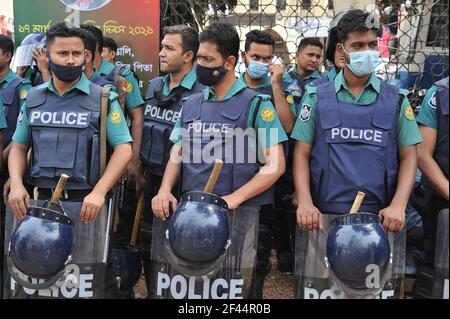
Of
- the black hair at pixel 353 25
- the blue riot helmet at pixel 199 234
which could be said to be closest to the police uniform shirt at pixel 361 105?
the black hair at pixel 353 25

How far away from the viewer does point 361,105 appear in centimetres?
294

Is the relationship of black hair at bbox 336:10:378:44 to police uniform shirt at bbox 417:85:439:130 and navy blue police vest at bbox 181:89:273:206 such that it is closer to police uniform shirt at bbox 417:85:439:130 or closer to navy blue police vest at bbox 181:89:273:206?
police uniform shirt at bbox 417:85:439:130

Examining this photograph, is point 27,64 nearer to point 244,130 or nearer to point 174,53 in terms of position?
point 174,53

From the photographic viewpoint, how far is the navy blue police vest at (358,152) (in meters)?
2.89

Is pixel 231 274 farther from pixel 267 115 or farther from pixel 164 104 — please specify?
pixel 164 104

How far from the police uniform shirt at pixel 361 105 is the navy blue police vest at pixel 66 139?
1.07 m

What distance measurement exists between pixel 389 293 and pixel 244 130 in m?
1.07

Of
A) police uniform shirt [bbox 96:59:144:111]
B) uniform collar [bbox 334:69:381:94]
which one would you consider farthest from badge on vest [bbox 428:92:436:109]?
police uniform shirt [bbox 96:59:144:111]

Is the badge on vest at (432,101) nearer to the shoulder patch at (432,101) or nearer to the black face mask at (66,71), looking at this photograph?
the shoulder patch at (432,101)

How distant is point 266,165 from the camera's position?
304cm

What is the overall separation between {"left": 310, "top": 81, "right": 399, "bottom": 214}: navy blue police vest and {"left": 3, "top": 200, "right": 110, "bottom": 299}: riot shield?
1.17 m

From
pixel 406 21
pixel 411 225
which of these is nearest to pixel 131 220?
pixel 411 225

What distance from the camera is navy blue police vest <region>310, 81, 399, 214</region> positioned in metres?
2.89
